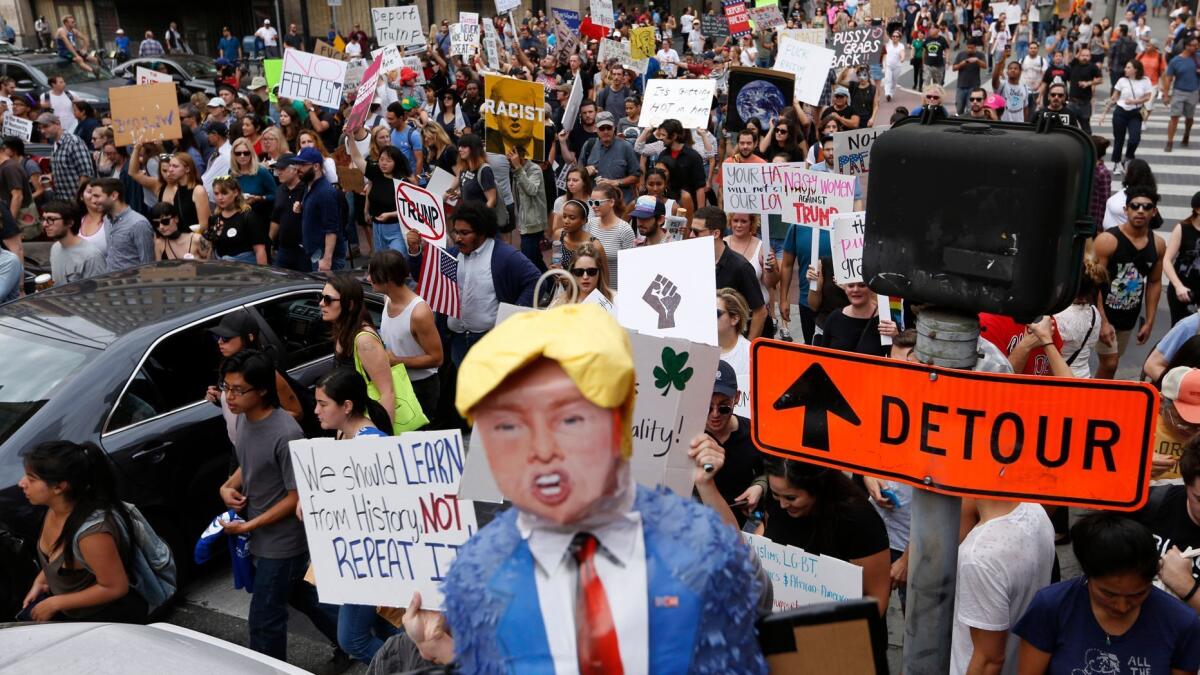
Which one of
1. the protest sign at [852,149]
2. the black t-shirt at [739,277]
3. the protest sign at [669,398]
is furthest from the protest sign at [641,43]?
the protest sign at [669,398]

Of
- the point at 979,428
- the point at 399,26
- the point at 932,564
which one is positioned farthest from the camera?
the point at 399,26

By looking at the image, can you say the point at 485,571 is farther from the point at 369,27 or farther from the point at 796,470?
the point at 369,27

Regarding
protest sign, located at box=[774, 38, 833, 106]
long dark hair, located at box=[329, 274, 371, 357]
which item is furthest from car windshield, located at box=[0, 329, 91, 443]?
protest sign, located at box=[774, 38, 833, 106]

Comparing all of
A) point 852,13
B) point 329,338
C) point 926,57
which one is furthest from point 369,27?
point 329,338

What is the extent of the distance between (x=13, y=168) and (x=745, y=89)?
7685 mm

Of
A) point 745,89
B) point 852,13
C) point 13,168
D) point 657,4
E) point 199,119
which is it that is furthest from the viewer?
point 657,4

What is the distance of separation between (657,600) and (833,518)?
6.74 ft

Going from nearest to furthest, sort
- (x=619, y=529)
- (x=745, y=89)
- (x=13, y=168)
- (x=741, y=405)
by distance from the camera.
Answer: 1. (x=619, y=529)
2. (x=741, y=405)
3. (x=13, y=168)
4. (x=745, y=89)

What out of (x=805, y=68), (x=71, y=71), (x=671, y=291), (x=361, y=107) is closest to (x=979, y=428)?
(x=671, y=291)

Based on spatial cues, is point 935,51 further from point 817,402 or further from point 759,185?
point 817,402

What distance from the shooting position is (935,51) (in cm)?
2383

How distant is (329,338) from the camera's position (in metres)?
7.01

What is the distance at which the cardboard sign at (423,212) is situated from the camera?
26.5ft

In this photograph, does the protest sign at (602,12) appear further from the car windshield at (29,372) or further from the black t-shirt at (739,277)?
the car windshield at (29,372)
